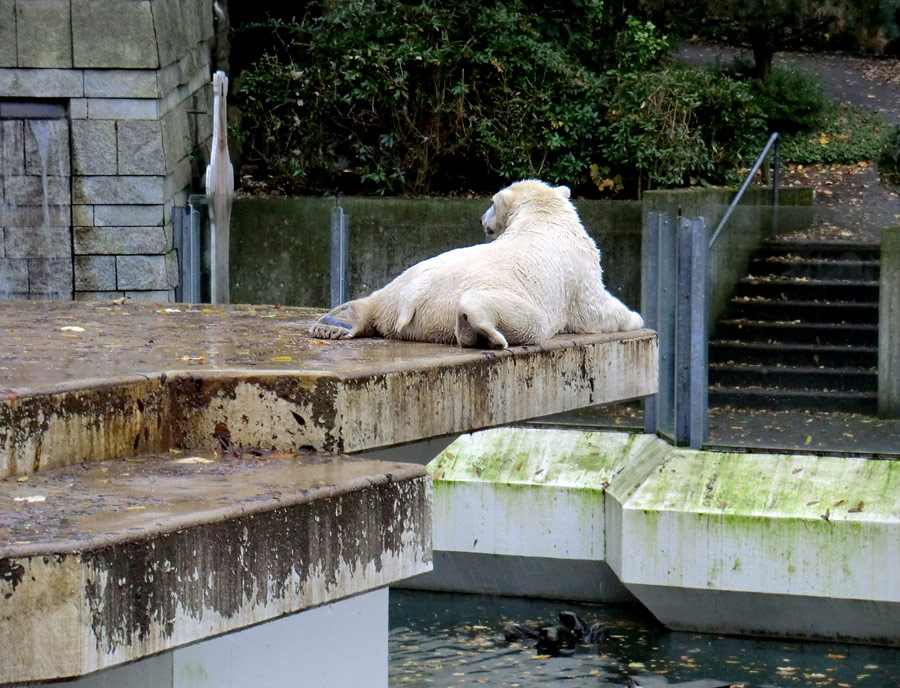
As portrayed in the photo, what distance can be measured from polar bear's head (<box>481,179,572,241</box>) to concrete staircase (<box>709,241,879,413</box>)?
3.94 metres

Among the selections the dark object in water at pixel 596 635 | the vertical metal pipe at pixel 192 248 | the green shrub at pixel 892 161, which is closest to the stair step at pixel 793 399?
the dark object in water at pixel 596 635

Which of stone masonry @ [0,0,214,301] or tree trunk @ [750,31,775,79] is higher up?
tree trunk @ [750,31,775,79]

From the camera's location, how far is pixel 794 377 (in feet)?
32.0

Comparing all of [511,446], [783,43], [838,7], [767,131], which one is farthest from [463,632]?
[783,43]

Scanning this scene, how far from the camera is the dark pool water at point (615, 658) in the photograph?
26.6 feet

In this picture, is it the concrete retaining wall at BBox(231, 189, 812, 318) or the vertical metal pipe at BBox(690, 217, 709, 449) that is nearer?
the vertical metal pipe at BBox(690, 217, 709, 449)

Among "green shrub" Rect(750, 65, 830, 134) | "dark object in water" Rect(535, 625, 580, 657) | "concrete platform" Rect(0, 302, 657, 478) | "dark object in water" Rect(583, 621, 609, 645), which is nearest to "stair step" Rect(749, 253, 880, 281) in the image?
"dark object in water" Rect(583, 621, 609, 645)

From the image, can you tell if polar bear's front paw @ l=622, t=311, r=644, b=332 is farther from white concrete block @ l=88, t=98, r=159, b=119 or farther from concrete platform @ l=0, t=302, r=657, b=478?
white concrete block @ l=88, t=98, r=159, b=119

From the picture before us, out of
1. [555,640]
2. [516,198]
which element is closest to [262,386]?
[516,198]

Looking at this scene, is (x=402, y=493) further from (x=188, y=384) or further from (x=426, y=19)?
(x=426, y=19)

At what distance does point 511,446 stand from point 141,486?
6.89 m

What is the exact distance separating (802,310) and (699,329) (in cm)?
81

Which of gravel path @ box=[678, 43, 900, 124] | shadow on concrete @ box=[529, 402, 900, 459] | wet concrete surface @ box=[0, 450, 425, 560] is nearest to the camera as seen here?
wet concrete surface @ box=[0, 450, 425, 560]

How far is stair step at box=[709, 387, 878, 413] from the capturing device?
9477 mm
